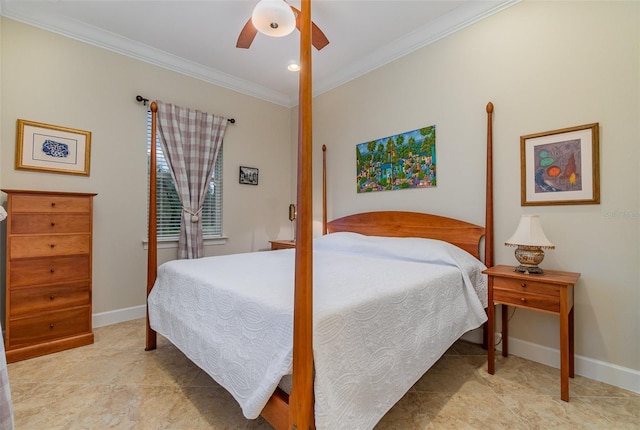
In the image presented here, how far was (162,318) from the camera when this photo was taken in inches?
75.5

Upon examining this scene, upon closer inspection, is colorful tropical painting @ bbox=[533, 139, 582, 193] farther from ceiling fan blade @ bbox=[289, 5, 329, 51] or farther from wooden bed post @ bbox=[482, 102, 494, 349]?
ceiling fan blade @ bbox=[289, 5, 329, 51]

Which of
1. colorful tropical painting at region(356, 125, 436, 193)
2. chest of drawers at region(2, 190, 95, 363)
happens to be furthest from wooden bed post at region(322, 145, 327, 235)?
chest of drawers at region(2, 190, 95, 363)

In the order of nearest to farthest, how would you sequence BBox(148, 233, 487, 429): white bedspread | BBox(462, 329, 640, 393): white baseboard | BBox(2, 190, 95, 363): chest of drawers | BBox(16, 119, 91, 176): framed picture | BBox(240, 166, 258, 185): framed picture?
1. BBox(148, 233, 487, 429): white bedspread
2. BBox(462, 329, 640, 393): white baseboard
3. BBox(2, 190, 95, 363): chest of drawers
4. BBox(16, 119, 91, 176): framed picture
5. BBox(240, 166, 258, 185): framed picture

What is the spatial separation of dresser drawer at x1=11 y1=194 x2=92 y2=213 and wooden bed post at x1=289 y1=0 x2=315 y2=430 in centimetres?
229

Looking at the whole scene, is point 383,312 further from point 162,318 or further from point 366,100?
point 366,100

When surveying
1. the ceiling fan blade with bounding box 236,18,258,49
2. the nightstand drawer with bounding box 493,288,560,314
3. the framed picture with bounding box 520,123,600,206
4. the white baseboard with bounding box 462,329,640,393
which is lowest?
the white baseboard with bounding box 462,329,640,393

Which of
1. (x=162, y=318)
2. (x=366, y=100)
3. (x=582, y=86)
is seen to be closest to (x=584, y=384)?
(x=582, y=86)

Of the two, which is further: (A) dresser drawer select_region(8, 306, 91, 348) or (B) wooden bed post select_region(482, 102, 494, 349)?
(B) wooden bed post select_region(482, 102, 494, 349)

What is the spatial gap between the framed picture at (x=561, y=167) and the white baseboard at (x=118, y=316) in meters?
3.67

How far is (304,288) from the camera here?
38.0 inches

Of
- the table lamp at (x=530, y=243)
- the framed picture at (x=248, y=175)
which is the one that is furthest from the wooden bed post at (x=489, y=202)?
the framed picture at (x=248, y=175)

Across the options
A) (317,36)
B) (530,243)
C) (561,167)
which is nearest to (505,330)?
(530,243)

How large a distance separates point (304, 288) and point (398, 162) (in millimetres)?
2297

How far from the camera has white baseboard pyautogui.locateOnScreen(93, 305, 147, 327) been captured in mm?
2734
